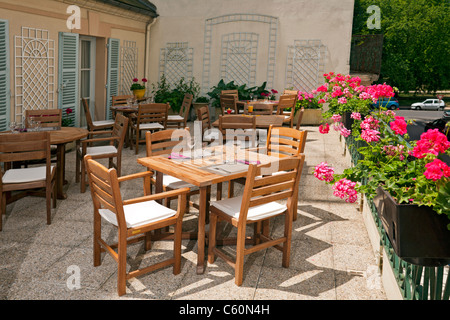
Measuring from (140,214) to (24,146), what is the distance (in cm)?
163

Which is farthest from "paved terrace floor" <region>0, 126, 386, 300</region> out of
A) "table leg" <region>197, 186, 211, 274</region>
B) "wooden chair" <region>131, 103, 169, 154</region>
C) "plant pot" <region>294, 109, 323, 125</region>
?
"plant pot" <region>294, 109, 323, 125</region>

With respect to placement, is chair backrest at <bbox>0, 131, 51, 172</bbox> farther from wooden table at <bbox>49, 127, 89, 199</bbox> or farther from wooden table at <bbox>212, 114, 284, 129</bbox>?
wooden table at <bbox>212, 114, 284, 129</bbox>

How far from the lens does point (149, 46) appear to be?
1198 centimetres

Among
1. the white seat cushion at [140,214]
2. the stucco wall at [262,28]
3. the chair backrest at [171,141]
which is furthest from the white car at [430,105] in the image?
the white seat cushion at [140,214]

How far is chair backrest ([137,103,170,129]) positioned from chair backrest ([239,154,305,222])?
14.1 feet

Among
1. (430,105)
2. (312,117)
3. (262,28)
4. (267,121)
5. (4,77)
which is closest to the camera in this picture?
(4,77)

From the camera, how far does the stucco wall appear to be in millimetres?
11406

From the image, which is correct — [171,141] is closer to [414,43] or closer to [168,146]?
[168,146]

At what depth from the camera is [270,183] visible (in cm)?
306

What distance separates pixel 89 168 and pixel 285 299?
5.10 feet

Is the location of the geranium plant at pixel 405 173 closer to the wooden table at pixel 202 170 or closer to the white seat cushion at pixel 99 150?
the wooden table at pixel 202 170

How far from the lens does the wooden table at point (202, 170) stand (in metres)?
3.22

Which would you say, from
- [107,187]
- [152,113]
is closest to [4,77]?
[152,113]

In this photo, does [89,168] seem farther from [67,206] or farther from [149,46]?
[149,46]
